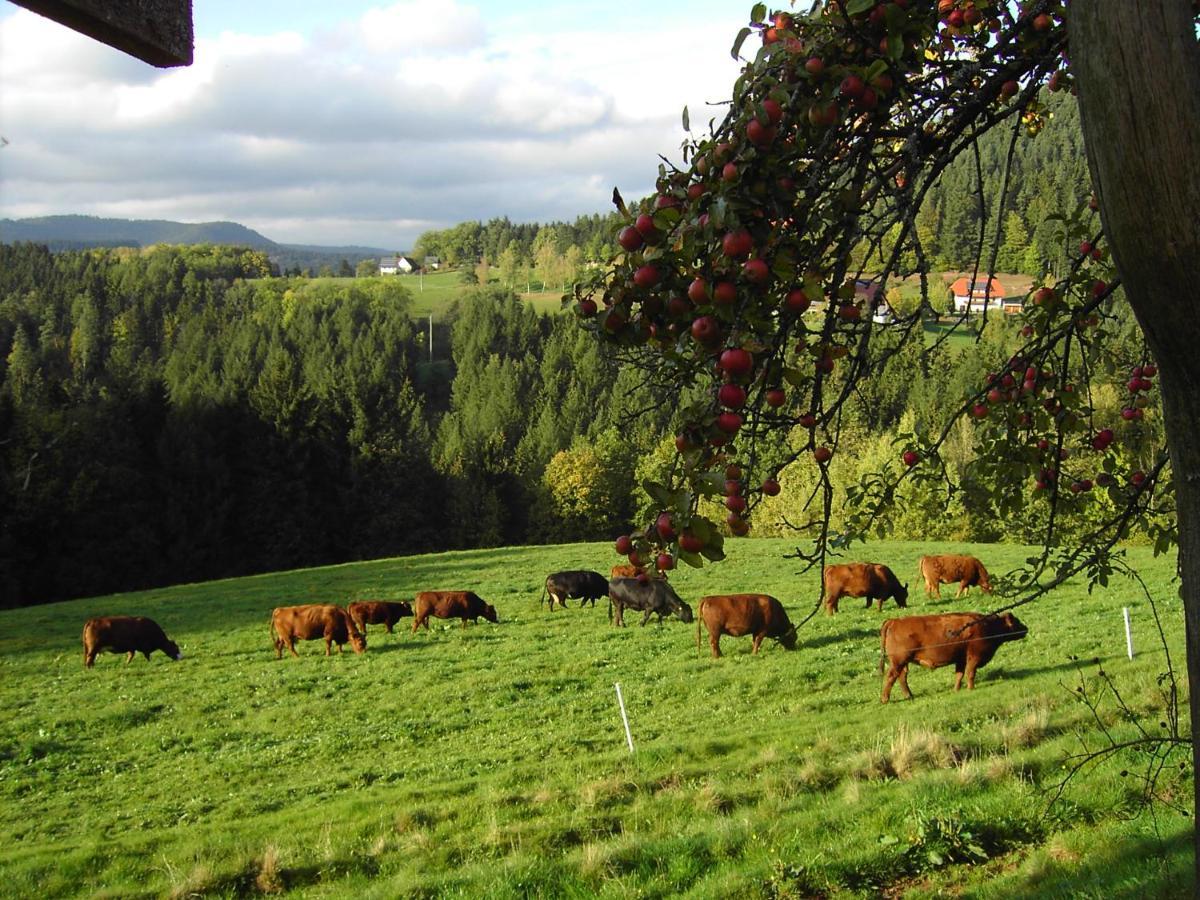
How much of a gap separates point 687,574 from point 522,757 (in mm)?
16943

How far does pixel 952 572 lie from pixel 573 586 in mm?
9585

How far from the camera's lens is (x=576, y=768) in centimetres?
1148

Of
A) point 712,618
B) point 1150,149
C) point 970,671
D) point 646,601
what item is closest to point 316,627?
point 646,601

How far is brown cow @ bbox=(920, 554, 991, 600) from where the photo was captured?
23.4m

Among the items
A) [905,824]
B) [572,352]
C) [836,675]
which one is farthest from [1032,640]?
[572,352]

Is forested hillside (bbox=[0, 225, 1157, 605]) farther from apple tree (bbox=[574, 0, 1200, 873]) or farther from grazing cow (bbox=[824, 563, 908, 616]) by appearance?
apple tree (bbox=[574, 0, 1200, 873])

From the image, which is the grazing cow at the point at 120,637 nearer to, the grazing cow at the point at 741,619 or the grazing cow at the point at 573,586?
the grazing cow at the point at 573,586

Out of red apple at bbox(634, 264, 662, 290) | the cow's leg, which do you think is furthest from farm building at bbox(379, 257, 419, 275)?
red apple at bbox(634, 264, 662, 290)

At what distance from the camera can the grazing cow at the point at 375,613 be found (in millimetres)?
22641

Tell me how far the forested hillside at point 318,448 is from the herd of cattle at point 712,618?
3031 mm

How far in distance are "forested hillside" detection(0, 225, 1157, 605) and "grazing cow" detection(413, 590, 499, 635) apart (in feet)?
20.6

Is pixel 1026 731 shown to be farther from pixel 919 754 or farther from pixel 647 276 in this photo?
pixel 647 276

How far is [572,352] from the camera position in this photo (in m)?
87.1

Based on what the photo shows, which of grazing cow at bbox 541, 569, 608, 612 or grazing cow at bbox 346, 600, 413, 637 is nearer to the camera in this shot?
grazing cow at bbox 346, 600, 413, 637
